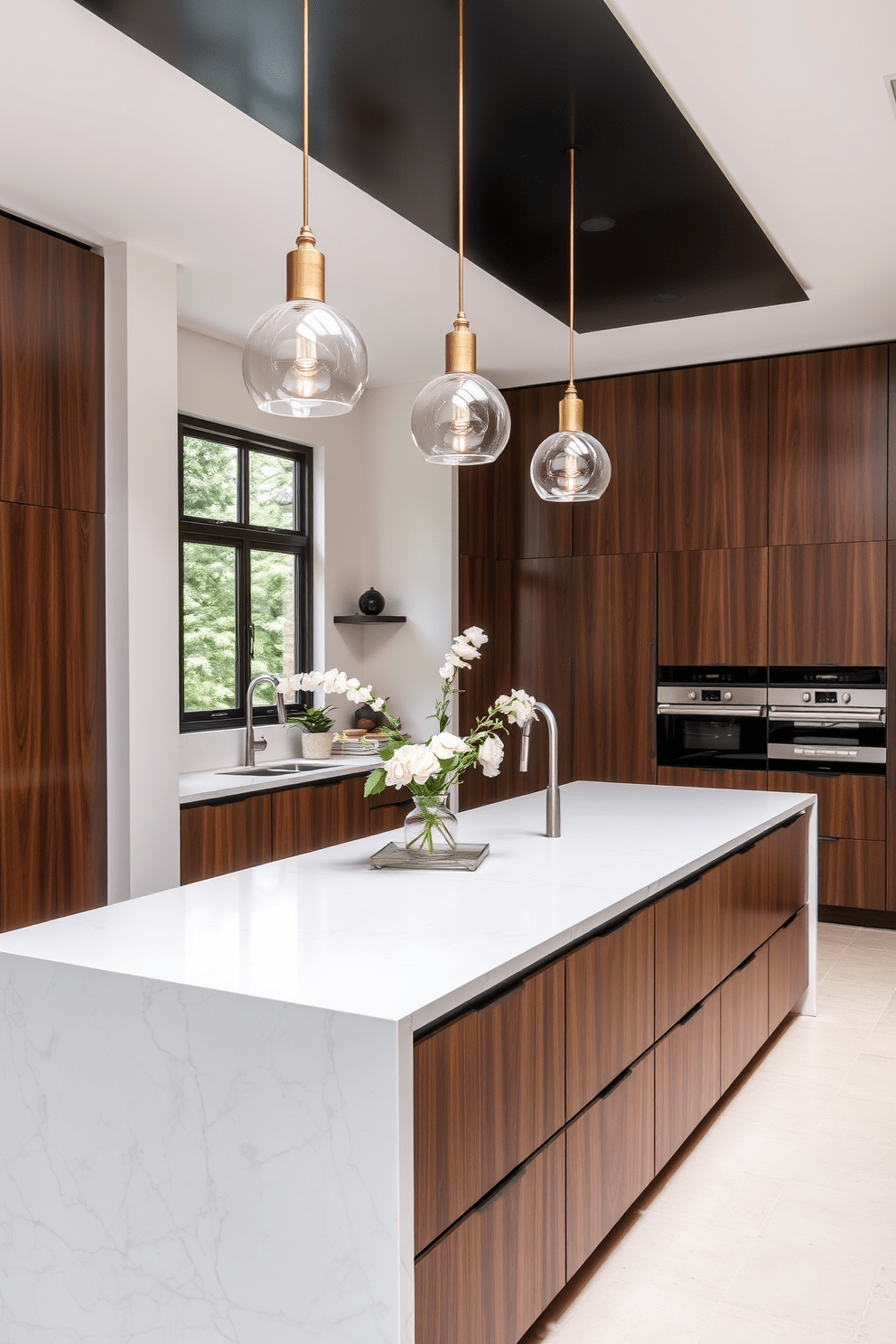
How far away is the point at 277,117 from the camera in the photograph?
2883 millimetres

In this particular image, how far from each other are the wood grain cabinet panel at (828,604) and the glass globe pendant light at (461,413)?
3.31 m

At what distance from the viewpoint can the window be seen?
4953mm

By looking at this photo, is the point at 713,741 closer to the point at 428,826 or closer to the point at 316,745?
the point at 316,745

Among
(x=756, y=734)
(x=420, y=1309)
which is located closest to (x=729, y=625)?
(x=756, y=734)

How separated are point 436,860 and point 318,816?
2.07 m

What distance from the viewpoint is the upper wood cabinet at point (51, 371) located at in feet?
11.2

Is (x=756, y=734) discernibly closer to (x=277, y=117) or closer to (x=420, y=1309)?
(x=277, y=117)

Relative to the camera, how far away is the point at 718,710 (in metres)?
5.47

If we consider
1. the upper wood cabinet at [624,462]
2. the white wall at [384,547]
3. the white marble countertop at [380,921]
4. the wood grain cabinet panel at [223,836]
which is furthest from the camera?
the white wall at [384,547]

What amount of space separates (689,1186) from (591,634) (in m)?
3.45

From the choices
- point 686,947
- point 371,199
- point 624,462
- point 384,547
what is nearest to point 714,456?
point 624,462

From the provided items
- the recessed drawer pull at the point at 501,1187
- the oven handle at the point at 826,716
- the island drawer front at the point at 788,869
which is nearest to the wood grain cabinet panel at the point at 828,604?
the oven handle at the point at 826,716

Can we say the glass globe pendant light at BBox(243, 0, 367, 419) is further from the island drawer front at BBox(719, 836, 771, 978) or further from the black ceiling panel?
the island drawer front at BBox(719, 836, 771, 978)

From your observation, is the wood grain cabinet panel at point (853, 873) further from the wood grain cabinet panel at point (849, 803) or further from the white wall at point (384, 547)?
the white wall at point (384, 547)
